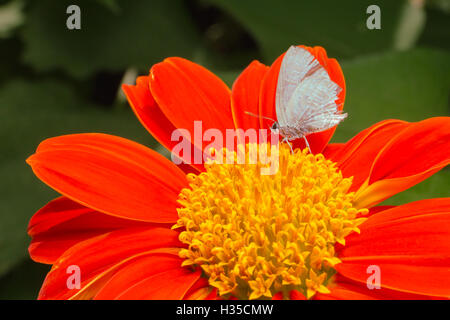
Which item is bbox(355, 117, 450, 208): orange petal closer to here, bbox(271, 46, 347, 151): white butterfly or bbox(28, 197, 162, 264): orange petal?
bbox(271, 46, 347, 151): white butterfly

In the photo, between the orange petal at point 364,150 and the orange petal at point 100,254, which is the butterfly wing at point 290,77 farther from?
the orange petal at point 100,254

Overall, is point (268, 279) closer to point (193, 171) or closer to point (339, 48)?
point (193, 171)

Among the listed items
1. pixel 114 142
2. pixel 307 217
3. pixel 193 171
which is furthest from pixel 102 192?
pixel 307 217

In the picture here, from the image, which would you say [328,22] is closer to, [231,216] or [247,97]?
[247,97]

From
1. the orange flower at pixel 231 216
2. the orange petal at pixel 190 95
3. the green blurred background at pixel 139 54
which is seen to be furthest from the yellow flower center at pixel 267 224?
the green blurred background at pixel 139 54

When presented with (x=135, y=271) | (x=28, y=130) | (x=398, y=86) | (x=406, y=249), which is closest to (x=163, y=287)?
(x=135, y=271)
